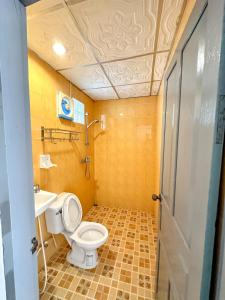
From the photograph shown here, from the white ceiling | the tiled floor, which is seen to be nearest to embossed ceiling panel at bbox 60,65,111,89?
the white ceiling

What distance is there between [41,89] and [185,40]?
4.60ft

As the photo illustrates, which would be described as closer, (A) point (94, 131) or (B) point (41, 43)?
(B) point (41, 43)

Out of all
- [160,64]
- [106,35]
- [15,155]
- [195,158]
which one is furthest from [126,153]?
[15,155]

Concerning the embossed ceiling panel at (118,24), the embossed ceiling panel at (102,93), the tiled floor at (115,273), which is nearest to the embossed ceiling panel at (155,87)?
the embossed ceiling panel at (102,93)

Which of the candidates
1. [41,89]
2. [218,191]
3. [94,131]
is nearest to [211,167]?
[218,191]

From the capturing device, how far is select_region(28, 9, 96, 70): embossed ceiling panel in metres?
0.95

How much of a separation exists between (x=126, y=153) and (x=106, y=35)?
6.53 feet

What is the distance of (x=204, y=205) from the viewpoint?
42 cm

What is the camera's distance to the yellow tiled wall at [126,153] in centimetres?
262

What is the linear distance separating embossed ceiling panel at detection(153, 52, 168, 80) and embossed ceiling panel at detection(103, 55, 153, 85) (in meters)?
0.07

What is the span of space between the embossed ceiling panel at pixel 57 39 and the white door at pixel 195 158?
0.84 meters

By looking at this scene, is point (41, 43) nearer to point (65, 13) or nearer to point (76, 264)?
point (65, 13)

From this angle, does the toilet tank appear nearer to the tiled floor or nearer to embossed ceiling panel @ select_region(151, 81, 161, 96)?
the tiled floor

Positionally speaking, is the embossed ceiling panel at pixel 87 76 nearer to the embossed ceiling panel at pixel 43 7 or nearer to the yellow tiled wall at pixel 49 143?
the yellow tiled wall at pixel 49 143
